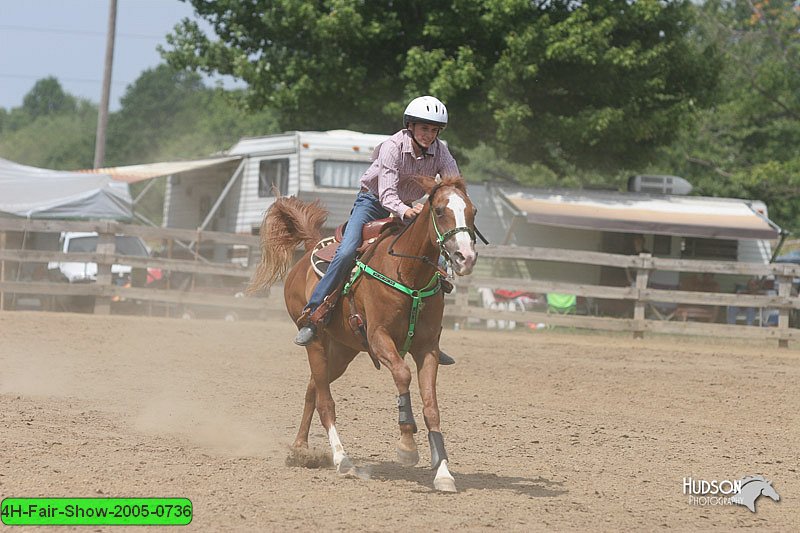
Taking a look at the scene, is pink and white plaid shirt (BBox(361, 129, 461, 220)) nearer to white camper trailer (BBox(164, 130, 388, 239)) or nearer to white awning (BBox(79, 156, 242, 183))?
white camper trailer (BBox(164, 130, 388, 239))

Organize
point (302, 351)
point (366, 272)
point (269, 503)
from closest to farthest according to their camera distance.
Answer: point (269, 503), point (366, 272), point (302, 351)

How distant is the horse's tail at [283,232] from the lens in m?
8.55

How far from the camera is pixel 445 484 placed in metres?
6.24

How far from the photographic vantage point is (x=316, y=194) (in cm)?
2116

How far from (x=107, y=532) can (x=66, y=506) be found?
431 millimetres

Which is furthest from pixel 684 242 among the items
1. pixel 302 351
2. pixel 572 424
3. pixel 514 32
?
pixel 572 424

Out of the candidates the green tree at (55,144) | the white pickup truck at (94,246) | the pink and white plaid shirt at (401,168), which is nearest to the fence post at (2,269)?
the white pickup truck at (94,246)

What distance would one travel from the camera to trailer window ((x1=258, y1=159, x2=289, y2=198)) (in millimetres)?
21833

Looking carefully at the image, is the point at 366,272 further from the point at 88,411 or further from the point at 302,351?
the point at 302,351

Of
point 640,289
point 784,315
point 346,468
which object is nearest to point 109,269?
point 640,289

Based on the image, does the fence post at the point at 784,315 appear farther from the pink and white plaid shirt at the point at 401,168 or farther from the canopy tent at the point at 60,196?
the pink and white plaid shirt at the point at 401,168

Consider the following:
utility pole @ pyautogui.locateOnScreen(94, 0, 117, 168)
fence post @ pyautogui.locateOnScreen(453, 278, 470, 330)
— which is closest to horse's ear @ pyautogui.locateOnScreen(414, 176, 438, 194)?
fence post @ pyautogui.locateOnScreen(453, 278, 470, 330)

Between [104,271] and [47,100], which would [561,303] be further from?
[47,100]

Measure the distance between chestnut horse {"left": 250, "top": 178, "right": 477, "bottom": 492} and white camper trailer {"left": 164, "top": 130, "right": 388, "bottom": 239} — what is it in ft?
42.9
